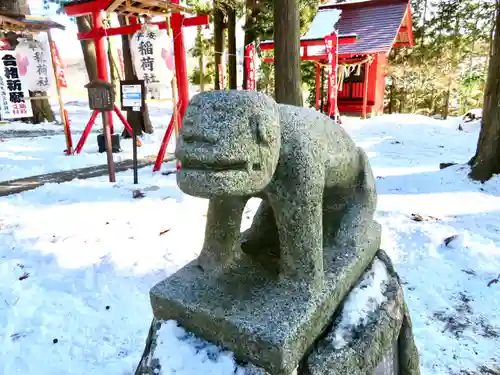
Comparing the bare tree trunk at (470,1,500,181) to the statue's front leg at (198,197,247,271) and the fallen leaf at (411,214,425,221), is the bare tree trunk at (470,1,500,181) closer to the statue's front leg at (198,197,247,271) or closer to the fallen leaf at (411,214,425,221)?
the fallen leaf at (411,214,425,221)

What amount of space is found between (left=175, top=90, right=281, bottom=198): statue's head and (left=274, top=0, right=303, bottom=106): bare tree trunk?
4.50 m

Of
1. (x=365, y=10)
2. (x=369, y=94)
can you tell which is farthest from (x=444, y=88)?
(x=365, y=10)

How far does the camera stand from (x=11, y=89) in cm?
652

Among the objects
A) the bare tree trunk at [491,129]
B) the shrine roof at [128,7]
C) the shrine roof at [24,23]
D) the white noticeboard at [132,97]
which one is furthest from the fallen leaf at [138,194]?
the bare tree trunk at [491,129]

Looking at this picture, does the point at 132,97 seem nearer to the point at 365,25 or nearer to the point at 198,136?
the point at 198,136

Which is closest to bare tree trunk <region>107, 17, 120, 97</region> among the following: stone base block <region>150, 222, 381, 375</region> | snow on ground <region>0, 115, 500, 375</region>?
snow on ground <region>0, 115, 500, 375</region>

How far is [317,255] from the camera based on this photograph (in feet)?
4.11

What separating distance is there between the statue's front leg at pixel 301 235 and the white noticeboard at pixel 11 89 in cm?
673

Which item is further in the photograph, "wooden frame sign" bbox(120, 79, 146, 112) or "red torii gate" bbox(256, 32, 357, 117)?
"red torii gate" bbox(256, 32, 357, 117)

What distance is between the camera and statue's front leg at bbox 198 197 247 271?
51.4 inches

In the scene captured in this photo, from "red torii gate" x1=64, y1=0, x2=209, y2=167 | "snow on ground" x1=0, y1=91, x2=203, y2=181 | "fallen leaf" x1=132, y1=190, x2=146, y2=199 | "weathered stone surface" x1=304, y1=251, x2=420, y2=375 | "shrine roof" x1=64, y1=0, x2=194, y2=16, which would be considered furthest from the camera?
"snow on ground" x1=0, y1=91, x2=203, y2=181

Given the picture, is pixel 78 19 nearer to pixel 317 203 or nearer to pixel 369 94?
pixel 369 94

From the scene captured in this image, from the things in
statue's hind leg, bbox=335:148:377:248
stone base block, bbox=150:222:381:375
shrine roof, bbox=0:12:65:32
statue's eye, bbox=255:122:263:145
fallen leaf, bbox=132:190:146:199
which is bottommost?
fallen leaf, bbox=132:190:146:199

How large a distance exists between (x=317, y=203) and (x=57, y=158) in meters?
6.53
